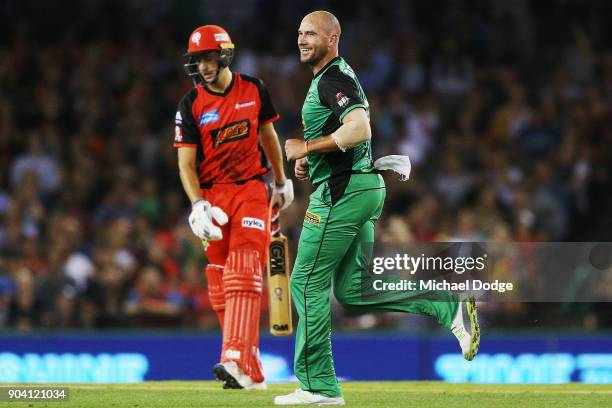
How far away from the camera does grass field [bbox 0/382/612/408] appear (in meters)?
8.70

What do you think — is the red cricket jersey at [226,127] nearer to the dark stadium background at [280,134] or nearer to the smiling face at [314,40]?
the smiling face at [314,40]

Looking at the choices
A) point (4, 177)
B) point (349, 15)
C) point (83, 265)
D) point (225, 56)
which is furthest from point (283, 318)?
point (349, 15)

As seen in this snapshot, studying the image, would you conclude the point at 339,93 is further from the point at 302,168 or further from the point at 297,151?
the point at 302,168

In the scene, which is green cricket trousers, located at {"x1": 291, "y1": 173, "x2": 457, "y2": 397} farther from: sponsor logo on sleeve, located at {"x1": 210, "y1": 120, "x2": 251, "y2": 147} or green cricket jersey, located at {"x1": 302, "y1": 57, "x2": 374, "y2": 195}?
sponsor logo on sleeve, located at {"x1": 210, "y1": 120, "x2": 251, "y2": 147}

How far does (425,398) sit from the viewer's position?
9.14 meters

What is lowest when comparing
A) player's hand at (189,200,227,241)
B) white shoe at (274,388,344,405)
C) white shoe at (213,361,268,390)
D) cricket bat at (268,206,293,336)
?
white shoe at (274,388,344,405)

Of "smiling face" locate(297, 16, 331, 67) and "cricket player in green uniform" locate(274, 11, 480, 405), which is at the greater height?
"smiling face" locate(297, 16, 331, 67)

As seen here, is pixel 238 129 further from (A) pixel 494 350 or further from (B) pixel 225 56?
(A) pixel 494 350

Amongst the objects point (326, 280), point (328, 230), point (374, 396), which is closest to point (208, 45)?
point (328, 230)

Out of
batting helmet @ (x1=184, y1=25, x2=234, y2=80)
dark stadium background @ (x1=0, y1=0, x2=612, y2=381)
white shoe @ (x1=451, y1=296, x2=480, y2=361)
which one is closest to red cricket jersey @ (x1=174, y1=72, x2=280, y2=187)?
batting helmet @ (x1=184, y1=25, x2=234, y2=80)

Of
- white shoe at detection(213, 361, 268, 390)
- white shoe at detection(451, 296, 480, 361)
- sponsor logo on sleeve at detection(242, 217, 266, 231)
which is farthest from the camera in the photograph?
sponsor logo on sleeve at detection(242, 217, 266, 231)

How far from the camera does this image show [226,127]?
9906mm

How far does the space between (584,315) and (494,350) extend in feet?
3.25

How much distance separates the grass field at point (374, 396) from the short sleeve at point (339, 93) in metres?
1.88
